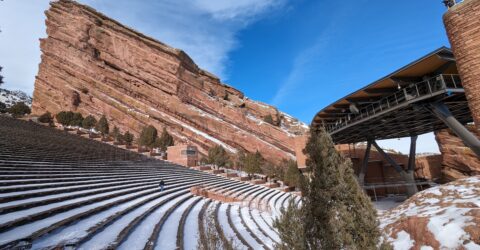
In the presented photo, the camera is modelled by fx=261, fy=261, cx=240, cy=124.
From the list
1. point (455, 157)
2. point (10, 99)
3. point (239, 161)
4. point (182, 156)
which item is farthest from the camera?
point (10, 99)

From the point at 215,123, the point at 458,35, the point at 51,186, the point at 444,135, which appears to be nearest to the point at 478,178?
the point at 458,35

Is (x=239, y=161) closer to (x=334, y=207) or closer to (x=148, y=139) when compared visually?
(x=148, y=139)

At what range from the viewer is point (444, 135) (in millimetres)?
29188

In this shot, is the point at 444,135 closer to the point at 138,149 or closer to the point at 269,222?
the point at 269,222

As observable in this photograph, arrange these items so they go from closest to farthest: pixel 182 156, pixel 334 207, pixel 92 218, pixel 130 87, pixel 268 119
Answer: pixel 334 207, pixel 92 218, pixel 182 156, pixel 130 87, pixel 268 119

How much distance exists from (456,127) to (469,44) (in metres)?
12.7

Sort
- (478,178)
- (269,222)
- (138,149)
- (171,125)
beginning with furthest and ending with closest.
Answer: (171,125), (138,149), (269,222), (478,178)

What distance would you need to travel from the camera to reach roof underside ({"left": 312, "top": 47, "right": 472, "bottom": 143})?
14.7 meters

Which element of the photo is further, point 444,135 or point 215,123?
point 215,123

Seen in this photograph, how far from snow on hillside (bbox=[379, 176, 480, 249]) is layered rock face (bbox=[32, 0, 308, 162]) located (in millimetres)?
52084

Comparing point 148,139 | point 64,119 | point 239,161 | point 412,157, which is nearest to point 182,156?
point 239,161

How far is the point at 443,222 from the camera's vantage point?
5.93 m

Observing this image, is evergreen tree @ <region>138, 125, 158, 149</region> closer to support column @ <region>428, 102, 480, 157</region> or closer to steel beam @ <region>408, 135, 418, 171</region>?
steel beam @ <region>408, 135, 418, 171</region>

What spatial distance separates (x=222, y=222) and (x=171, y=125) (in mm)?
52493
